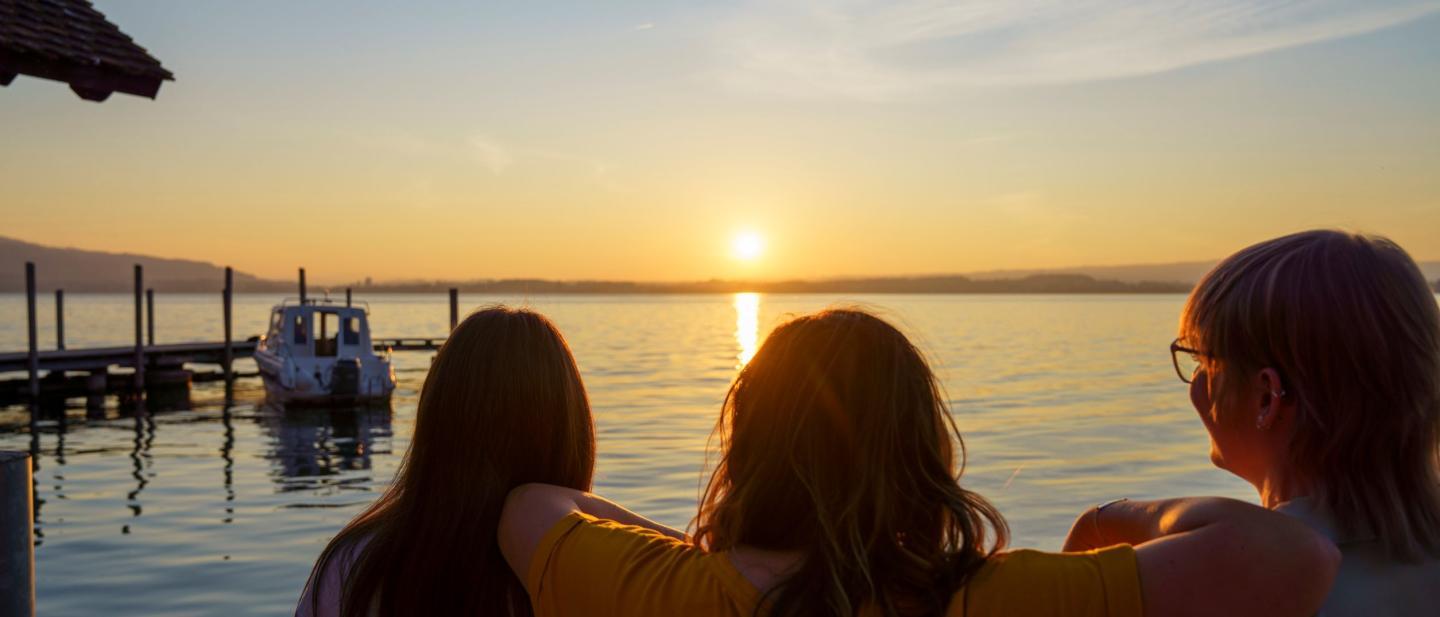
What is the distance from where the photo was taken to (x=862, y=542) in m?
1.64

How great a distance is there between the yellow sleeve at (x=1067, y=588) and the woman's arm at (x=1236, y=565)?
3 cm

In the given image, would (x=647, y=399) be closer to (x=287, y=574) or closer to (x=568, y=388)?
(x=287, y=574)

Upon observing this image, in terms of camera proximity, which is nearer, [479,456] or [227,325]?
[479,456]

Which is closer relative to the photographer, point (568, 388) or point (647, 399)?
point (568, 388)

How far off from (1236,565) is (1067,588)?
21 centimetres

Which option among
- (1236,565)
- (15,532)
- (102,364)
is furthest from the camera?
(102,364)

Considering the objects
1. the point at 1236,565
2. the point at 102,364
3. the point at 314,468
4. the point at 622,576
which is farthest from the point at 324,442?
the point at 1236,565

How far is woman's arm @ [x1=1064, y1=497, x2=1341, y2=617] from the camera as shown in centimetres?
149

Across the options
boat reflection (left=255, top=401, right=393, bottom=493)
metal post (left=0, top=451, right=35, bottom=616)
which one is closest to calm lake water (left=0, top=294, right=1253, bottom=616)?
boat reflection (left=255, top=401, right=393, bottom=493)

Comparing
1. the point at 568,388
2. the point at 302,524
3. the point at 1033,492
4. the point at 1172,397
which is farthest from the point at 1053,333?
the point at 568,388

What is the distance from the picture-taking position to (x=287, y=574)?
42.4 ft

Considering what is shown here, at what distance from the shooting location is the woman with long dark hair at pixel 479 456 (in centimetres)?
224

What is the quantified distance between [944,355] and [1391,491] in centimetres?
5511

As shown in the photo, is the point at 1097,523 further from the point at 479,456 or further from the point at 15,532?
the point at 15,532
